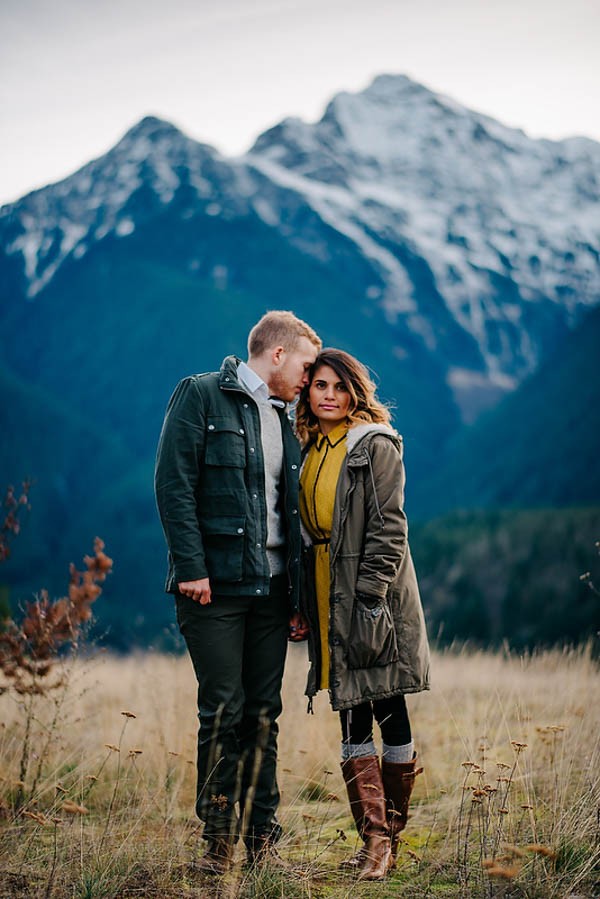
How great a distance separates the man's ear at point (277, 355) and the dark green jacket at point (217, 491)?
0.19 m

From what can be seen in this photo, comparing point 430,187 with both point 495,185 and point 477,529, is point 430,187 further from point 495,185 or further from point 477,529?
point 477,529

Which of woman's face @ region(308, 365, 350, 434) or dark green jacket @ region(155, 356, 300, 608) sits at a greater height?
woman's face @ region(308, 365, 350, 434)

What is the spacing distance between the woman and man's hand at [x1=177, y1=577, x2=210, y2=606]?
46 centimetres

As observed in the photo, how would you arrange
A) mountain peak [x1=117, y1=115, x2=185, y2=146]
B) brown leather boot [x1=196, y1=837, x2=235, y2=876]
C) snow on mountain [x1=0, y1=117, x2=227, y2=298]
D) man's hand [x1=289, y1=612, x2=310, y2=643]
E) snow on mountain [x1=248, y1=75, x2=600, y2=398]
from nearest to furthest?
brown leather boot [x1=196, y1=837, x2=235, y2=876]
man's hand [x1=289, y1=612, x2=310, y2=643]
snow on mountain [x1=248, y1=75, x2=600, y2=398]
snow on mountain [x1=0, y1=117, x2=227, y2=298]
mountain peak [x1=117, y1=115, x2=185, y2=146]

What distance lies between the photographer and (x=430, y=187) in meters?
174

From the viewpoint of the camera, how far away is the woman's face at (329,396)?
3.57 meters

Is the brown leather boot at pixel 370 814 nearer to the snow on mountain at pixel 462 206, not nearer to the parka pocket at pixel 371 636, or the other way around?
the parka pocket at pixel 371 636

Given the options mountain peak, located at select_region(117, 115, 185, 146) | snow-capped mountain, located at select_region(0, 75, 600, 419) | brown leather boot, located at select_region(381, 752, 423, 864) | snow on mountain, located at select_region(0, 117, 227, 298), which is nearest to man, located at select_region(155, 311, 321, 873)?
brown leather boot, located at select_region(381, 752, 423, 864)

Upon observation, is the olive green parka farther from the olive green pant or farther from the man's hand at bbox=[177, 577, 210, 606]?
the man's hand at bbox=[177, 577, 210, 606]

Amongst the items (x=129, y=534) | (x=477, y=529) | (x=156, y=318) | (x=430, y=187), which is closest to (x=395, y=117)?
(x=430, y=187)

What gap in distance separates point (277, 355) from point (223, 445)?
446mm

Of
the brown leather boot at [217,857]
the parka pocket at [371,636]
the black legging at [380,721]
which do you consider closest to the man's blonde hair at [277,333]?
the parka pocket at [371,636]

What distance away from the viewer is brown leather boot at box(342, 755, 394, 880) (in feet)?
10.6

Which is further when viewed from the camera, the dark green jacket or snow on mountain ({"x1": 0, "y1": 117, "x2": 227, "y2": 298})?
snow on mountain ({"x1": 0, "y1": 117, "x2": 227, "y2": 298})
